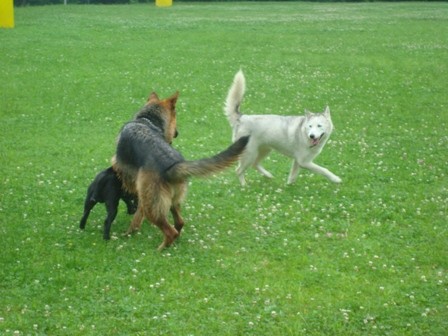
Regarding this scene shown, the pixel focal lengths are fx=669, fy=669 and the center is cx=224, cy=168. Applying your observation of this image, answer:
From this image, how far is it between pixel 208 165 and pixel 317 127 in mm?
3118

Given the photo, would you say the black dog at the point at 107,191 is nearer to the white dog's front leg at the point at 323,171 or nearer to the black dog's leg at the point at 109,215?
the black dog's leg at the point at 109,215

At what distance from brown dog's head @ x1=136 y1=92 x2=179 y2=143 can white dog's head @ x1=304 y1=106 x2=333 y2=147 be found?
2147 mm

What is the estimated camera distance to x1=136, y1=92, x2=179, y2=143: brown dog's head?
8578 mm

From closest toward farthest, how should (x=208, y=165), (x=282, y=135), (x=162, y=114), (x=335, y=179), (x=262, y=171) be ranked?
(x=208, y=165) → (x=162, y=114) → (x=335, y=179) → (x=282, y=135) → (x=262, y=171)

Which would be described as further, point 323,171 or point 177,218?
point 323,171

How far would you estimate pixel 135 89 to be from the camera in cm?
1792

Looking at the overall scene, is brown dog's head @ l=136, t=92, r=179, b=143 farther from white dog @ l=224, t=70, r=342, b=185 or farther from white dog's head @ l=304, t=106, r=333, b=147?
white dog's head @ l=304, t=106, r=333, b=147

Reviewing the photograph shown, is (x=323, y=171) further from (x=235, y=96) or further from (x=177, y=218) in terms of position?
(x=177, y=218)

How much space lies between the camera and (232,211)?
8.97 meters

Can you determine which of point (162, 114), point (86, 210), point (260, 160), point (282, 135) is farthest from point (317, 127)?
point (86, 210)

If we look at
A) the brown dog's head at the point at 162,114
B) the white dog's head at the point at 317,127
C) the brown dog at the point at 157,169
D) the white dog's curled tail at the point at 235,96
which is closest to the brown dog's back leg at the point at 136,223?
the brown dog at the point at 157,169

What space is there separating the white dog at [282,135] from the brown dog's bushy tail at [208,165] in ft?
9.21

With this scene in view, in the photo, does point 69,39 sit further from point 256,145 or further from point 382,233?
point 382,233

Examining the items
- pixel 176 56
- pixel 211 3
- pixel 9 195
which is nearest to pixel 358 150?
pixel 9 195
